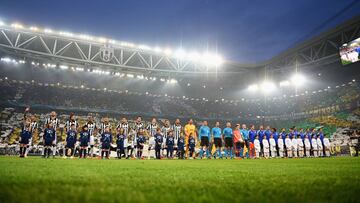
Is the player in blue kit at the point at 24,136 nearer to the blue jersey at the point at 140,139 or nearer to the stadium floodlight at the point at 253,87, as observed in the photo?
the blue jersey at the point at 140,139

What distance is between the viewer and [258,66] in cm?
3117

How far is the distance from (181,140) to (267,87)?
78.4 ft

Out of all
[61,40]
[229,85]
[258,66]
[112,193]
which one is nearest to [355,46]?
[258,66]

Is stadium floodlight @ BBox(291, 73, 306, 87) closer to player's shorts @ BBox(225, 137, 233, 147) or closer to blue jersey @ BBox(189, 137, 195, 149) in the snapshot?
player's shorts @ BBox(225, 137, 233, 147)

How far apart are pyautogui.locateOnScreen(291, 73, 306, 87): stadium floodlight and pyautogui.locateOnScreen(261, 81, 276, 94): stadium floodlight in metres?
2.73

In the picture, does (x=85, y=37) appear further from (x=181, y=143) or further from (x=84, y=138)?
(x=181, y=143)

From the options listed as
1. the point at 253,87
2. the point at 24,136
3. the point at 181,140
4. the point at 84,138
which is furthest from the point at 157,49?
the point at 24,136

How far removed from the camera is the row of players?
40.5 ft

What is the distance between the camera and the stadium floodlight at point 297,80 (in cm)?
3074

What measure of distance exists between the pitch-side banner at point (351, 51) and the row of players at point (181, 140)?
300 inches

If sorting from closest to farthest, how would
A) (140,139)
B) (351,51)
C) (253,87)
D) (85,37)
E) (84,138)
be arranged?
(84,138)
(140,139)
(351,51)
(85,37)
(253,87)

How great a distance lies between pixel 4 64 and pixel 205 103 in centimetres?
2687

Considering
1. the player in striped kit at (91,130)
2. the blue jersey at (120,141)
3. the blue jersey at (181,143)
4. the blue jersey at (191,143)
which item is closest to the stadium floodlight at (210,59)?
the blue jersey at (181,143)

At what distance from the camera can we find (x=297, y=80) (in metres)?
31.7
